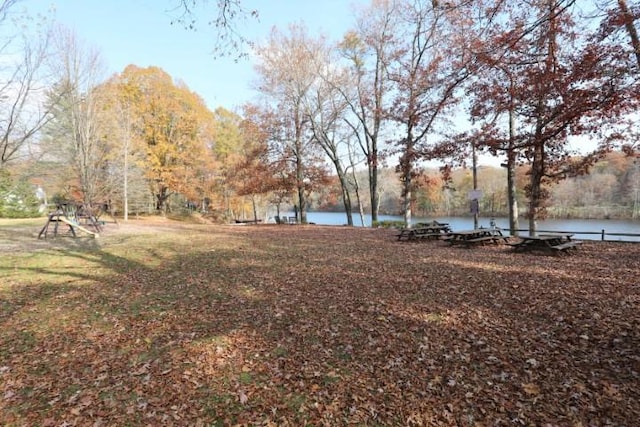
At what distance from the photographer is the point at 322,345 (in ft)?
12.7

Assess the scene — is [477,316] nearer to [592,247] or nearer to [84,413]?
[84,413]

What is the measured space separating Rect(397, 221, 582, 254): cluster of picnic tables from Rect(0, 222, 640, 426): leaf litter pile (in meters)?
1.45

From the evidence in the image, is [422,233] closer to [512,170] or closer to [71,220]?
[512,170]

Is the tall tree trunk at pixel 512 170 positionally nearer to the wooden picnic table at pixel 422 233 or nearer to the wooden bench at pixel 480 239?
the wooden bench at pixel 480 239

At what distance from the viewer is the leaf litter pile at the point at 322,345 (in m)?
2.77

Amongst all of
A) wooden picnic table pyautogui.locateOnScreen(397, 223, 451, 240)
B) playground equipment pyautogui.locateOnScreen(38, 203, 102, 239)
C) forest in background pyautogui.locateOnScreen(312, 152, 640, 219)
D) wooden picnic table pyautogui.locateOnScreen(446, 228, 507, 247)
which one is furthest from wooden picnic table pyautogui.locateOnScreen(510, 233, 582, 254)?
forest in background pyautogui.locateOnScreen(312, 152, 640, 219)

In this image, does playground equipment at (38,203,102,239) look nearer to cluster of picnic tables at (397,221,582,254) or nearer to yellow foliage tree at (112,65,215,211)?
yellow foliage tree at (112,65,215,211)

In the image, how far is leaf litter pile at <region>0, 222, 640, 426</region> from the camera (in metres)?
2.77

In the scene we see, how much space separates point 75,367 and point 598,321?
634cm

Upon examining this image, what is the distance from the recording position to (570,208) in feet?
126

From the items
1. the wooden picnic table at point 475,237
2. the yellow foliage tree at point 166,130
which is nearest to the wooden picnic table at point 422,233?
the wooden picnic table at point 475,237

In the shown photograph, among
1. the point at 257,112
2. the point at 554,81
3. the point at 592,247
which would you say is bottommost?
the point at 592,247

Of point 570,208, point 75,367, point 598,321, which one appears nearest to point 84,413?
point 75,367

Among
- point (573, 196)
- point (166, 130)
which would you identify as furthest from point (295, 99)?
point (573, 196)
